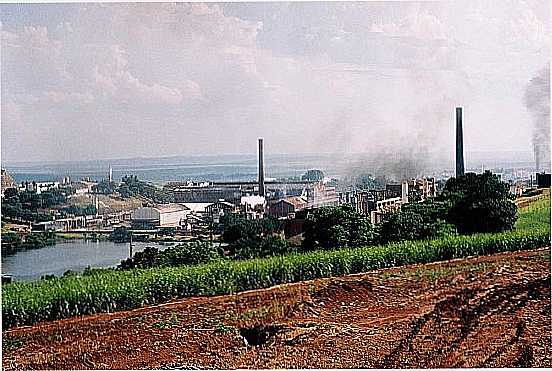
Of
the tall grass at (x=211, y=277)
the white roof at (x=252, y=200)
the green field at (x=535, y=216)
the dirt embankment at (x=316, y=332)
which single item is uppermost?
the white roof at (x=252, y=200)

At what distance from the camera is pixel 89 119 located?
13.9 feet

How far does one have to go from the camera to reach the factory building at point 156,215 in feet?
14.2

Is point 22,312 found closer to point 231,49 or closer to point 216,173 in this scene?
point 216,173

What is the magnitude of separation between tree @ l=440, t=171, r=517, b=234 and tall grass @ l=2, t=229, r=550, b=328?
0.17ft

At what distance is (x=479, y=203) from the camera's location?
4398 millimetres

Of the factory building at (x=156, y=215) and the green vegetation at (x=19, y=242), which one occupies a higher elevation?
the factory building at (x=156, y=215)

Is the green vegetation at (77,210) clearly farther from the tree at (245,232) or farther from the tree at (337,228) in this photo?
the tree at (337,228)

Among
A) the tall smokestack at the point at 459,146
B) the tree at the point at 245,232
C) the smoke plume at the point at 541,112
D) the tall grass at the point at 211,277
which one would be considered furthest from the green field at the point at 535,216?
the tree at the point at 245,232

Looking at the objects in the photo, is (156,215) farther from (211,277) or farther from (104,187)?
(211,277)

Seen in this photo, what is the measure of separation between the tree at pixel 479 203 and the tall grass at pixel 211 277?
53 millimetres

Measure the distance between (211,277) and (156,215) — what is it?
361 millimetres

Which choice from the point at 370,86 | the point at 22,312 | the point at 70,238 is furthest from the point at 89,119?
the point at 370,86

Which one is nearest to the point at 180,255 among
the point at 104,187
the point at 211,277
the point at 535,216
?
the point at 211,277

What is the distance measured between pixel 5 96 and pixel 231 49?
3.21 feet
